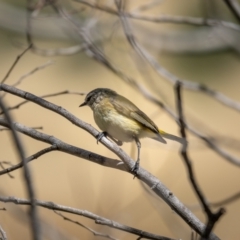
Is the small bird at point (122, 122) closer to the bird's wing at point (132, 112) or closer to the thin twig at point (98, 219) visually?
the bird's wing at point (132, 112)

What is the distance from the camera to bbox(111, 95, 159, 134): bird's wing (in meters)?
4.04

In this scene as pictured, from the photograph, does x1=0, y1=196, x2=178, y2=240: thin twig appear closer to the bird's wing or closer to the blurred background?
the blurred background

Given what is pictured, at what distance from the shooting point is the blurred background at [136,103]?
4609 mm

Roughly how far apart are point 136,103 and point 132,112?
543 centimetres

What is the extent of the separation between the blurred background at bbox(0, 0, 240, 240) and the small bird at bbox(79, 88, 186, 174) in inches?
4.9

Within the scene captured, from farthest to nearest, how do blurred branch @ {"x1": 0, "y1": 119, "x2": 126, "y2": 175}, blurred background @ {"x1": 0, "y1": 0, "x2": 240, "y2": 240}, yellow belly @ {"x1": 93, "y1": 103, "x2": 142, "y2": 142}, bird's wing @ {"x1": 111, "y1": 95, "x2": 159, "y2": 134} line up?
1. blurred background @ {"x1": 0, "y1": 0, "x2": 240, "y2": 240}
2. bird's wing @ {"x1": 111, "y1": 95, "x2": 159, "y2": 134}
3. yellow belly @ {"x1": 93, "y1": 103, "x2": 142, "y2": 142}
4. blurred branch @ {"x1": 0, "y1": 119, "x2": 126, "y2": 175}

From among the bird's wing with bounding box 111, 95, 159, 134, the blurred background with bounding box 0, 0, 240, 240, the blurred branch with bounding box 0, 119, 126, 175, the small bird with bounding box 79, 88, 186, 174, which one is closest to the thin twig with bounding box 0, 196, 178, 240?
the blurred background with bounding box 0, 0, 240, 240

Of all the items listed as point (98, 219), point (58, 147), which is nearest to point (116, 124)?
point (58, 147)

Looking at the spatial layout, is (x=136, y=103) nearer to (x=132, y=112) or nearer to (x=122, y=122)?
(x=132, y=112)

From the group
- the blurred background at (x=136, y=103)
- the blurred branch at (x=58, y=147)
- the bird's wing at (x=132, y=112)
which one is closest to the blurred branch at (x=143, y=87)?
the blurred background at (x=136, y=103)

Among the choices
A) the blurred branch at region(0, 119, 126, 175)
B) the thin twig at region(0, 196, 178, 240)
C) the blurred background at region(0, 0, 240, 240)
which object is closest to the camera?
the thin twig at region(0, 196, 178, 240)

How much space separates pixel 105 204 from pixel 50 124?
9.65 feet

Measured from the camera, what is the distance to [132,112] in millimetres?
4121

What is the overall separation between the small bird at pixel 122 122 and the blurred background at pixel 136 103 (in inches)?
4.9
